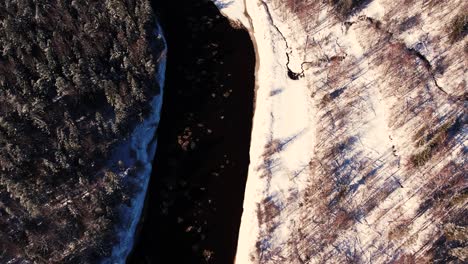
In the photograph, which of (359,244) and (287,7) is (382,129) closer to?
(359,244)

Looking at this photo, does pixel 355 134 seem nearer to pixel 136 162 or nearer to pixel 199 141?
pixel 199 141

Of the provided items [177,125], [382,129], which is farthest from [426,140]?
[177,125]

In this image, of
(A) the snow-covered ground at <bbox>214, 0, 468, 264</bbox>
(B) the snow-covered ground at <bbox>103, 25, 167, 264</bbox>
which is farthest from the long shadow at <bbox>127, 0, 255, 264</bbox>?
(A) the snow-covered ground at <bbox>214, 0, 468, 264</bbox>

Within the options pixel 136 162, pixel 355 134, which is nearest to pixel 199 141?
pixel 136 162

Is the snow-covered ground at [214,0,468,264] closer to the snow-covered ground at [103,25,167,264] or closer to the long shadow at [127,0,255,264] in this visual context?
the long shadow at [127,0,255,264]

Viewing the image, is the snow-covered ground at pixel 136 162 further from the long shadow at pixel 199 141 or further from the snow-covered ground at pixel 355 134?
the snow-covered ground at pixel 355 134

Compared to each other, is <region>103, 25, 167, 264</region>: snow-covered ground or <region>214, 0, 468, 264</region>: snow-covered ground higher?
<region>214, 0, 468, 264</region>: snow-covered ground
